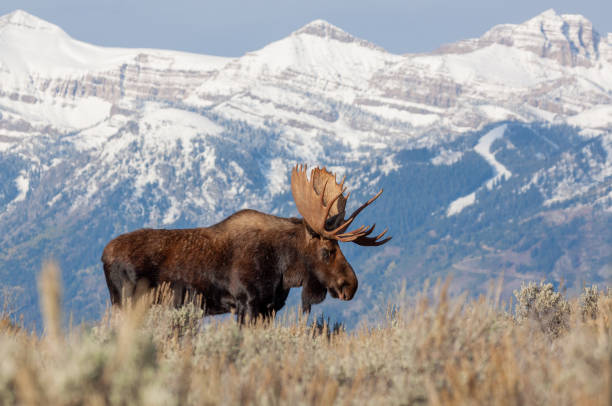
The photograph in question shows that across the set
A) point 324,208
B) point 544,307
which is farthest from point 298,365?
point 544,307

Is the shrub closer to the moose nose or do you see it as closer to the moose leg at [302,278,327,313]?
the moose nose

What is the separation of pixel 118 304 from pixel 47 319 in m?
7.77

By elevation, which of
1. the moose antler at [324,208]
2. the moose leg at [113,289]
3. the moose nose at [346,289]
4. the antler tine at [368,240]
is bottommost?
the moose leg at [113,289]

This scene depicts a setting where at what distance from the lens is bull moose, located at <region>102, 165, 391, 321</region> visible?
11.4m

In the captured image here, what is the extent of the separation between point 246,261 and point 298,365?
175 inches

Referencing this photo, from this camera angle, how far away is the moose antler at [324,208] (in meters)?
11.4

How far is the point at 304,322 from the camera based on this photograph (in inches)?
413

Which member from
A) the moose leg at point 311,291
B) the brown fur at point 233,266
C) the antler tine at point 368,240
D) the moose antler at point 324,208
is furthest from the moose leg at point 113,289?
the antler tine at point 368,240

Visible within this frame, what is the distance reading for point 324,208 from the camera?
11.5 m

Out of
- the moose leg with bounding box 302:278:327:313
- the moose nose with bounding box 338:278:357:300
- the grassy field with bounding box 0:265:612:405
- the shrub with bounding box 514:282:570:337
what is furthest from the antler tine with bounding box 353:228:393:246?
the shrub with bounding box 514:282:570:337

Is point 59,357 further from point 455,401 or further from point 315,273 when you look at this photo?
point 315,273

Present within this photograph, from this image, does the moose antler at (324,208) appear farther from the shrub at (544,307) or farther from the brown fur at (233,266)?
the shrub at (544,307)

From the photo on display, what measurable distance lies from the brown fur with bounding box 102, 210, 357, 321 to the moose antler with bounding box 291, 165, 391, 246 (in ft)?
0.94

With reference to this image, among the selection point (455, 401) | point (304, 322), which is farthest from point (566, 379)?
point (304, 322)
